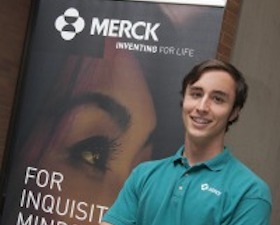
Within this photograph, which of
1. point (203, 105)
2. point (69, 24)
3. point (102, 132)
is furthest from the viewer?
point (69, 24)

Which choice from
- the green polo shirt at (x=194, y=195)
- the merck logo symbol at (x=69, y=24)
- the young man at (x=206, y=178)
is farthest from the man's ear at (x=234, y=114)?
the merck logo symbol at (x=69, y=24)

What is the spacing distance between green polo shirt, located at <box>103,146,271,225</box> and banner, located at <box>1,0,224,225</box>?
140cm

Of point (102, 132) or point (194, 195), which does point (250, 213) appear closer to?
point (194, 195)

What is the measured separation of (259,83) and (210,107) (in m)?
2.65

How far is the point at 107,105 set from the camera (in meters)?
3.26

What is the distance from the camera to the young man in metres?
1.48

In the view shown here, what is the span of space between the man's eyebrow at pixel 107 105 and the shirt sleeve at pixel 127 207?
4.85 feet

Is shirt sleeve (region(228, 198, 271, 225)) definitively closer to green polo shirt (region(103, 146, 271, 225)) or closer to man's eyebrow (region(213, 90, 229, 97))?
green polo shirt (region(103, 146, 271, 225))

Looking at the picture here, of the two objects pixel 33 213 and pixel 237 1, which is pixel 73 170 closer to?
pixel 33 213

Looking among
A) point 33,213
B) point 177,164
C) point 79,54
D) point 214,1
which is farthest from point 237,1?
point 177,164

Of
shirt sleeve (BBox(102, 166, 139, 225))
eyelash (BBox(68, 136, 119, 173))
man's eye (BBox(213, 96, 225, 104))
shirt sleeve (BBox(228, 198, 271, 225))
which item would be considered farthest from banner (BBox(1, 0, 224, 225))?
shirt sleeve (BBox(228, 198, 271, 225))

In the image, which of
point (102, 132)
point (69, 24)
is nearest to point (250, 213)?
point (102, 132)

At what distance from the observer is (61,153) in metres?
3.36

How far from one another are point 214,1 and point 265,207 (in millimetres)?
1788
